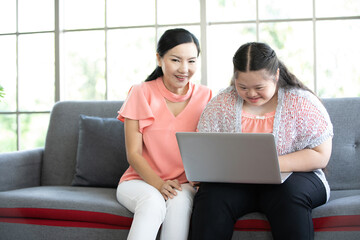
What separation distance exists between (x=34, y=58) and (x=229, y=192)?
240 centimetres

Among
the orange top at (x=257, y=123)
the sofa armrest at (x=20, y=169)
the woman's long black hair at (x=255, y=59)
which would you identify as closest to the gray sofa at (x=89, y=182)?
the sofa armrest at (x=20, y=169)

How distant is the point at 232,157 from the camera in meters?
1.56

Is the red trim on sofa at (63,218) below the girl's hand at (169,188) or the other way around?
below

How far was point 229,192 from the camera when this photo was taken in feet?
5.52

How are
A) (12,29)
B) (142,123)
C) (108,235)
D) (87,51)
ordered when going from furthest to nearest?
(12,29), (87,51), (142,123), (108,235)

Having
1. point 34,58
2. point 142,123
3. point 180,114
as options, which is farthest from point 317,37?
point 34,58

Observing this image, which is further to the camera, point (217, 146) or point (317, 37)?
point (317, 37)

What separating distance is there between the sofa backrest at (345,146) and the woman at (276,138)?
0.41m

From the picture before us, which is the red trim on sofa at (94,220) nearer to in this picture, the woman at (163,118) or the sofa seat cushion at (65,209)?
the sofa seat cushion at (65,209)

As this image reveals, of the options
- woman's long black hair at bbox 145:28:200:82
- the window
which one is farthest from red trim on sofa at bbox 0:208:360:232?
the window

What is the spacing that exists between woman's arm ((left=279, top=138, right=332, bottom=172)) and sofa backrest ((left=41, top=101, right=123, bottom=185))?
118cm

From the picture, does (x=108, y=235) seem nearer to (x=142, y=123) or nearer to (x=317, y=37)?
(x=142, y=123)

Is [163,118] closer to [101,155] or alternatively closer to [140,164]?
[140,164]

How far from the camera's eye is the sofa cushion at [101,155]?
236 cm
